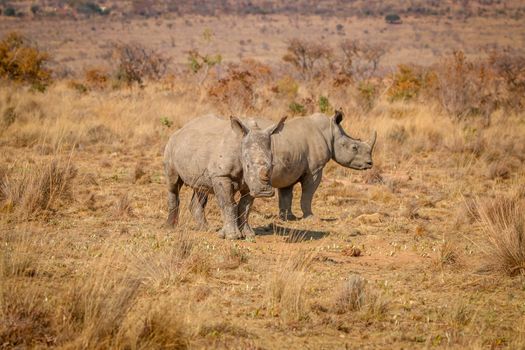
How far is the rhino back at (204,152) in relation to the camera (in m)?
8.91

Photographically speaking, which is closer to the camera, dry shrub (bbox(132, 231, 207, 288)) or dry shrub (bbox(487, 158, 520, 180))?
dry shrub (bbox(132, 231, 207, 288))

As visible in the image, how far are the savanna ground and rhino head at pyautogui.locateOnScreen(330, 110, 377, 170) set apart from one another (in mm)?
762

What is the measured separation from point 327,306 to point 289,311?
506 millimetres

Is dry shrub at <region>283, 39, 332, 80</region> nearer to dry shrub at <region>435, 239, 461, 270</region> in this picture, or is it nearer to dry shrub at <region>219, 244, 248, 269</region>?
dry shrub at <region>435, 239, 461, 270</region>

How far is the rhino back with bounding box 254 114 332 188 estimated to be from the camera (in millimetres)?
10414

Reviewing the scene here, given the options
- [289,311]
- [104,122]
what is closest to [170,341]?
[289,311]

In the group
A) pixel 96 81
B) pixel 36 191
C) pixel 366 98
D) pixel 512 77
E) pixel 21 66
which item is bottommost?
pixel 96 81

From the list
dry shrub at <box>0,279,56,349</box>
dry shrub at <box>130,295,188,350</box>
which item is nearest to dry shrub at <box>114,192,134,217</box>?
dry shrub at <box>0,279,56,349</box>

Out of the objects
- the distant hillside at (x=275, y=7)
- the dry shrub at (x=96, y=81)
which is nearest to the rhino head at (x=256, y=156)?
the dry shrub at (x=96, y=81)

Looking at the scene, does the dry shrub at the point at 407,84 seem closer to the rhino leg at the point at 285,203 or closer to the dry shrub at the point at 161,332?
the rhino leg at the point at 285,203

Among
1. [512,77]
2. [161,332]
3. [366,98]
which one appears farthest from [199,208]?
[512,77]

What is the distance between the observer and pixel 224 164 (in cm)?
887

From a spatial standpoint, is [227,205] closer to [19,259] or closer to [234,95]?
[19,259]

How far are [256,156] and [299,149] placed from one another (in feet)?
7.62
